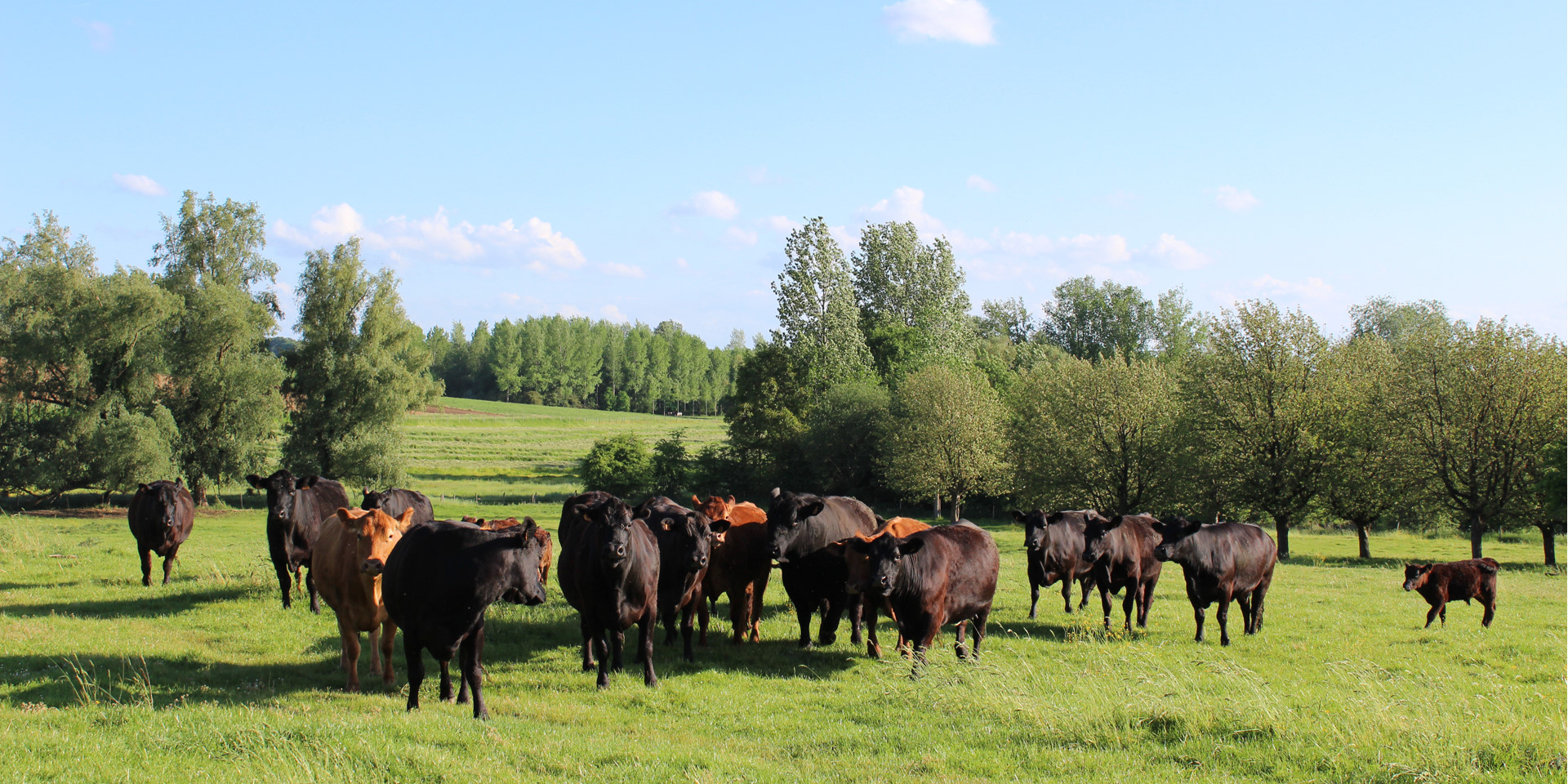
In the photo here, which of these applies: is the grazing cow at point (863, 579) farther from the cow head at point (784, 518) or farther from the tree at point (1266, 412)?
the tree at point (1266, 412)

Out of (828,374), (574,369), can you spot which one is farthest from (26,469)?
(574,369)

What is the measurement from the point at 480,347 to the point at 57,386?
9830cm

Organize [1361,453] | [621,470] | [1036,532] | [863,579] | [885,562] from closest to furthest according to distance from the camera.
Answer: [885,562] < [863,579] < [1036,532] < [1361,453] < [621,470]

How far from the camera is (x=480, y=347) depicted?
140 metres

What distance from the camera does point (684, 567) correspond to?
11148 millimetres

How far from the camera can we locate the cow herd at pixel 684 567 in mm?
8648

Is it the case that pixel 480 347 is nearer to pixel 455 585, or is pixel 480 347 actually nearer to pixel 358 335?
pixel 358 335

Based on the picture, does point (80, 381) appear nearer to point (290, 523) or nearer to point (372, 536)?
point (290, 523)

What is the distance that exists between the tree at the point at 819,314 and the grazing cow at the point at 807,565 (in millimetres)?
45463

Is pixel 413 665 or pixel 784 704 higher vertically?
pixel 413 665

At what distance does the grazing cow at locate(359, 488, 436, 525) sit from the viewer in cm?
1395

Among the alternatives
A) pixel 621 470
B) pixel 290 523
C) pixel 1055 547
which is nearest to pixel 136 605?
pixel 290 523

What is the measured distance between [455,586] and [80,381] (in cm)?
4407

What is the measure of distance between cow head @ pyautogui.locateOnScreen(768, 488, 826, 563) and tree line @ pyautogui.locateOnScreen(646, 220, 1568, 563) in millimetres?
16123
